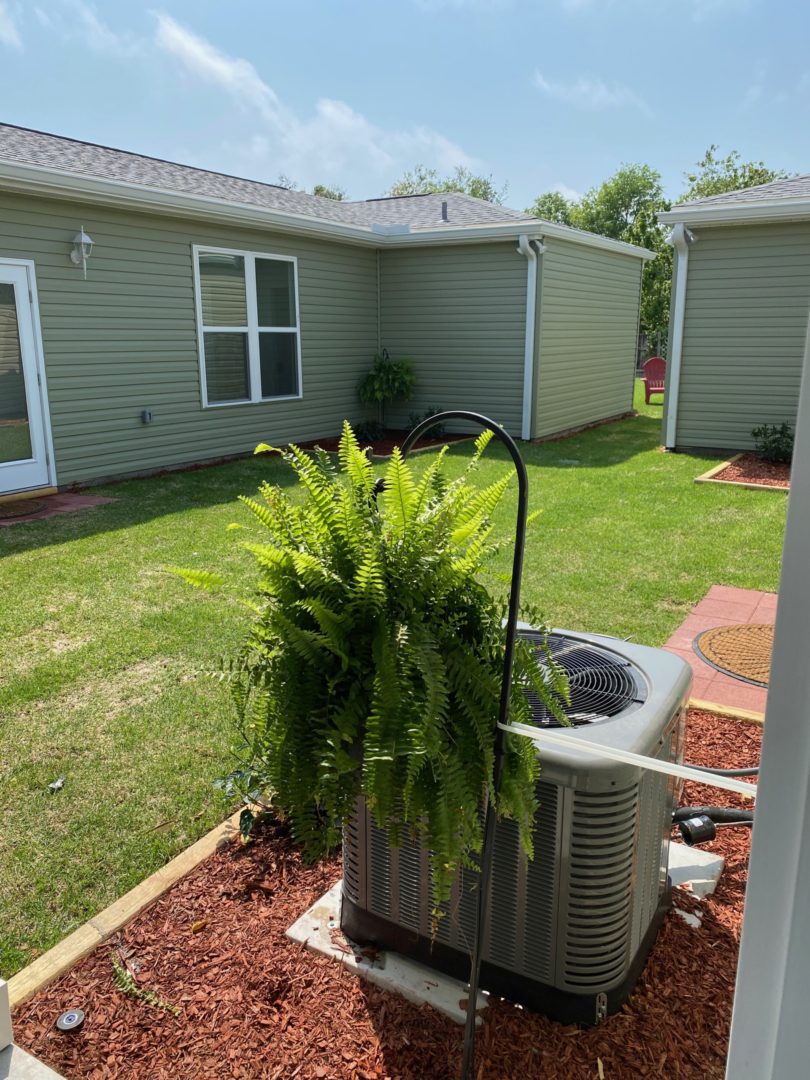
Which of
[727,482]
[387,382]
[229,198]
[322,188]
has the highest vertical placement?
[322,188]

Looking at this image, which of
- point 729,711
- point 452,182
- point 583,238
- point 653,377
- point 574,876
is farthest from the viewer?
point 452,182

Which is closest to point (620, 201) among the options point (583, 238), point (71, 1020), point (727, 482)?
point (583, 238)

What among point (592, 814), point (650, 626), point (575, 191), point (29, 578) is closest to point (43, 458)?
point (29, 578)

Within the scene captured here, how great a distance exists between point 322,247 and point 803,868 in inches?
442

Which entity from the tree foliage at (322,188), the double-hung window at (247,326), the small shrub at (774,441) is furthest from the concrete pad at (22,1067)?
the tree foliage at (322,188)

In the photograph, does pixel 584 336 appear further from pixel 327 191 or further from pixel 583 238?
pixel 327 191

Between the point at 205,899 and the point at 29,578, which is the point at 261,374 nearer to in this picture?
the point at 29,578

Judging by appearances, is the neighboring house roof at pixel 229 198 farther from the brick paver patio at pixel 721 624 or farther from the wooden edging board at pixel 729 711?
the wooden edging board at pixel 729 711

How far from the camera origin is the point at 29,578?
5.27m

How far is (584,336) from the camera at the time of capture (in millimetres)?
13016

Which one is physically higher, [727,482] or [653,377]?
[653,377]

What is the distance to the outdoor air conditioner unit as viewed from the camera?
169 cm

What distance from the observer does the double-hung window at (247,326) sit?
968cm

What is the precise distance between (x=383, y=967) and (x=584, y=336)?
39.9 ft
